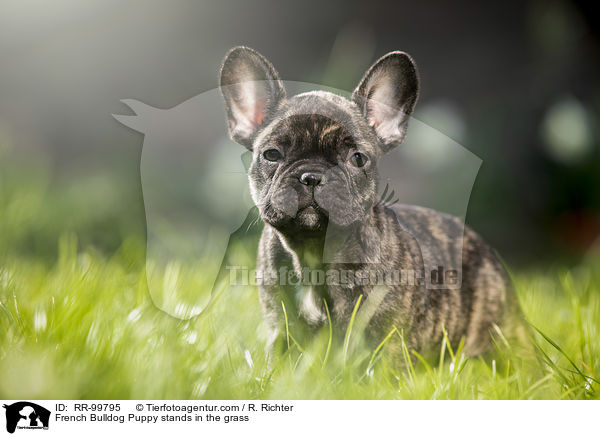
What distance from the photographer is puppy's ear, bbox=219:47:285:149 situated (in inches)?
93.0

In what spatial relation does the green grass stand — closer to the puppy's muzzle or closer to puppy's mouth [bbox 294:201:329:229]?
puppy's mouth [bbox 294:201:329:229]

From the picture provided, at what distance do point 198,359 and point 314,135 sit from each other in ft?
3.66

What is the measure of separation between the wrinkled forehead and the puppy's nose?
232 mm

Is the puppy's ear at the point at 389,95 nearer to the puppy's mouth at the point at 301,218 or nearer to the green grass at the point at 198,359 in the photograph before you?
the puppy's mouth at the point at 301,218

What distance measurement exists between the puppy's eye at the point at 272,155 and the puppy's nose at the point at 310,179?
0.84 ft

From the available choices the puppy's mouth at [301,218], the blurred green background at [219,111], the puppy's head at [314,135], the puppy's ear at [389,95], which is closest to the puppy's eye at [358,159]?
the puppy's head at [314,135]

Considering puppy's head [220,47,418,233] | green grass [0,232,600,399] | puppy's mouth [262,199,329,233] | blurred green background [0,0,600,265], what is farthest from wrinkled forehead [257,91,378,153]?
green grass [0,232,600,399]

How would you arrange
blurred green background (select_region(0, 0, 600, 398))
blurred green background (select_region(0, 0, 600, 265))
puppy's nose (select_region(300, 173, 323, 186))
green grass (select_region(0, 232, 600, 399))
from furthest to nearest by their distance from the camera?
blurred green background (select_region(0, 0, 600, 265)) < puppy's nose (select_region(300, 173, 323, 186)) < blurred green background (select_region(0, 0, 600, 398)) < green grass (select_region(0, 232, 600, 399))

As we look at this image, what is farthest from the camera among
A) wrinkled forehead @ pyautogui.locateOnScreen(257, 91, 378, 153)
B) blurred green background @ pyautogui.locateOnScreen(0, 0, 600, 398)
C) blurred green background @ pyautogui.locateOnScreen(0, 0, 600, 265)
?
blurred green background @ pyautogui.locateOnScreen(0, 0, 600, 265)

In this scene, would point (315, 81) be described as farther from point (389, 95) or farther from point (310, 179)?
point (310, 179)

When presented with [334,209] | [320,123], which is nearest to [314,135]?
[320,123]

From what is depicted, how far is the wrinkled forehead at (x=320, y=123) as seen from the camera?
7.72 ft

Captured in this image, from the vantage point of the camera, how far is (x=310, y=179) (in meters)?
2.18

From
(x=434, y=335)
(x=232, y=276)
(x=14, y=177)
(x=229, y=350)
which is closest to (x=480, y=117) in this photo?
(x=434, y=335)
